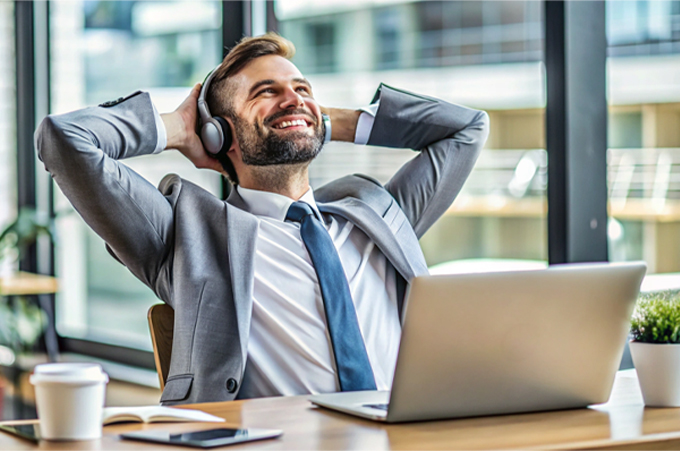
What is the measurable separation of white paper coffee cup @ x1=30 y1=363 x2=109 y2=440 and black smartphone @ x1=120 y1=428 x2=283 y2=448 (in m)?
0.05

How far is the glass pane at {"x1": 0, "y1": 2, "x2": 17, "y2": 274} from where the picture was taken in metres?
4.68

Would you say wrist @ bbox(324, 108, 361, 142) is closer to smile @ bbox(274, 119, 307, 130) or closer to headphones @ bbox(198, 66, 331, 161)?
smile @ bbox(274, 119, 307, 130)

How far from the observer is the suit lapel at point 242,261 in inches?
60.1

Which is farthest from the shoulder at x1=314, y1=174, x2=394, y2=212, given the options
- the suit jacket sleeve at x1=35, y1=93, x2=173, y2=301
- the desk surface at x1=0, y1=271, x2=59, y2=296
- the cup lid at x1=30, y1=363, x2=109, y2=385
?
the desk surface at x1=0, y1=271, x2=59, y2=296

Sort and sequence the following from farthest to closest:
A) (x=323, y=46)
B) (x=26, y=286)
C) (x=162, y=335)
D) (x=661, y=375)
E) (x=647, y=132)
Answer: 1. (x=323, y=46)
2. (x=26, y=286)
3. (x=647, y=132)
4. (x=162, y=335)
5. (x=661, y=375)

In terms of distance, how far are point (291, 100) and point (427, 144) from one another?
393mm

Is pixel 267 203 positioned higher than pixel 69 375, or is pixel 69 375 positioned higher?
pixel 267 203

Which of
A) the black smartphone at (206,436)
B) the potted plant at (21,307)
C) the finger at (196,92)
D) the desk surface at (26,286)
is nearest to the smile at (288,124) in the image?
the finger at (196,92)

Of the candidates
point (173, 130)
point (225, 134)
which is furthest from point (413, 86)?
point (173, 130)

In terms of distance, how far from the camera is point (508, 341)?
39.7 inches

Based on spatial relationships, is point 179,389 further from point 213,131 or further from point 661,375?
point 661,375

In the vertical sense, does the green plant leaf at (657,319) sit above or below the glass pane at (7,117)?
below

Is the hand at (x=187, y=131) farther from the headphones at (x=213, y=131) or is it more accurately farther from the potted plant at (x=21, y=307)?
the potted plant at (x=21, y=307)

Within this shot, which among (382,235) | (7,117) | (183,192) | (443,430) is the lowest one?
(443,430)
